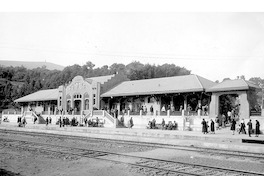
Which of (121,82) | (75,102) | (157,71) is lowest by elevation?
(75,102)

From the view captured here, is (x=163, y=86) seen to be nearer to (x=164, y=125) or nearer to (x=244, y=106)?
(x=164, y=125)

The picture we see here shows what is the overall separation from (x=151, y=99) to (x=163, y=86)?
2339 mm

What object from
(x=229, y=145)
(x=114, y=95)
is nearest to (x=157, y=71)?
(x=114, y=95)

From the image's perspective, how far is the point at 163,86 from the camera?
34219mm

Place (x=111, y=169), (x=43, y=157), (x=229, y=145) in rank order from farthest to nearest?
(x=229, y=145)
(x=43, y=157)
(x=111, y=169)

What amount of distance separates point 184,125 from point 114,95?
41.8 ft

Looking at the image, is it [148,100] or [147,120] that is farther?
[148,100]

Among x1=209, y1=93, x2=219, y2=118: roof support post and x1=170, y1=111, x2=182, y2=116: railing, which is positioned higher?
x1=209, y1=93, x2=219, y2=118: roof support post

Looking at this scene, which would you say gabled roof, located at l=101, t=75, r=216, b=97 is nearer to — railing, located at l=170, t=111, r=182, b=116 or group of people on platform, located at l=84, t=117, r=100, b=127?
railing, located at l=170, t=111, r=182, b=116

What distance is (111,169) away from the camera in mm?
9328

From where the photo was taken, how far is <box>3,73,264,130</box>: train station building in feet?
88.9

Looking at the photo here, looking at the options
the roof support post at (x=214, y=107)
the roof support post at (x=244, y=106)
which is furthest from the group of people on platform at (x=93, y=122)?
the roof support post at (x=244, y=106)

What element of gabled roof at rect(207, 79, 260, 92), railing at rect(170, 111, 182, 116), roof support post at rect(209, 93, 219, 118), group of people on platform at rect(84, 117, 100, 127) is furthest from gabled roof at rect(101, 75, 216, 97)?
group of people on platform at rect(84, 117, 100, 127)

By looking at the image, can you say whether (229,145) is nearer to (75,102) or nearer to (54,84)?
(75,102)
